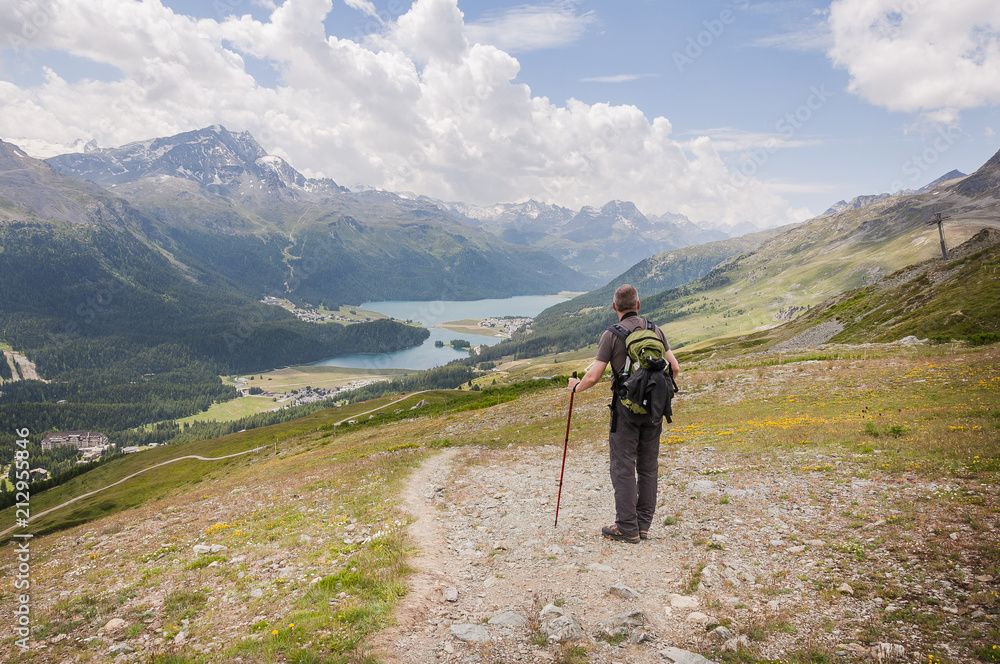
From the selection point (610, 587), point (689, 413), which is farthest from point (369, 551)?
point (689, 413)

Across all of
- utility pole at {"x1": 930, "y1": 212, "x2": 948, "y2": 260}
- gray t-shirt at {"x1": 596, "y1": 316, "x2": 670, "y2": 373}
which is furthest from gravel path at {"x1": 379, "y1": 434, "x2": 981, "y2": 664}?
utility pole at {"x1": 930, "y1": 212, "x2": 948, "y2": 260}

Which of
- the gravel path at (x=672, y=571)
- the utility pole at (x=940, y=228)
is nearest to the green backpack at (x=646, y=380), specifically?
the gravel path at (x=672, y=571)

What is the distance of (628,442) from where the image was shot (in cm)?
973

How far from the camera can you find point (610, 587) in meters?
8.04

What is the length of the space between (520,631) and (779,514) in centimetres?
711

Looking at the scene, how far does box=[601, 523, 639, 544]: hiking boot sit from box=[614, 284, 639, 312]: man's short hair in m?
5.06

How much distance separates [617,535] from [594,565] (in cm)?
140

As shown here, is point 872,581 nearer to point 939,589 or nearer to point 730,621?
point 939,589

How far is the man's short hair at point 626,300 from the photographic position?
10.0 m

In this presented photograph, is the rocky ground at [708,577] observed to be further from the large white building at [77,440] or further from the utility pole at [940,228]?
the large white building at [77,440]

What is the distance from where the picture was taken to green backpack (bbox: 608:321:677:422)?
9.04m

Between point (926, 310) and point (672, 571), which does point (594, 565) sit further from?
point (926, 310)

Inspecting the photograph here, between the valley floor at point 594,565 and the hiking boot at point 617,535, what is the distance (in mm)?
210

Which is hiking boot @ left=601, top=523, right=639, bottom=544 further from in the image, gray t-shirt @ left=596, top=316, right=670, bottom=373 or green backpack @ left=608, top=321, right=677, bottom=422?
gray t-shirt @ left=596, top=316, right=670, bottom=373
